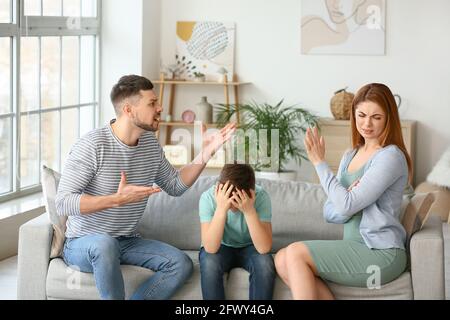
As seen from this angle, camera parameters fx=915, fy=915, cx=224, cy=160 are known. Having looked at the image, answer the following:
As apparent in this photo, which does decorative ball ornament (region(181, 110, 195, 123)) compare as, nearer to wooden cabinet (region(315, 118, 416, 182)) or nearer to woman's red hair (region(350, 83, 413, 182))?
wooden cabinet (region(315, 118, 416, 182))

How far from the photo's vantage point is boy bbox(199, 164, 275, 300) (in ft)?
10.1

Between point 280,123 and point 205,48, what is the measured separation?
922mm

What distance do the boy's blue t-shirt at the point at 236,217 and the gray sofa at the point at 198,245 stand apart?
130 millimetres

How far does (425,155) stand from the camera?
7.14 metres

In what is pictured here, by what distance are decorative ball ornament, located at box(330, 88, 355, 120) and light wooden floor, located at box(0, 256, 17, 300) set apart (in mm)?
2878

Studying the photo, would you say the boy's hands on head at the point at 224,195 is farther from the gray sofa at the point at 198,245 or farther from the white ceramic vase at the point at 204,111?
the white ceramic vase at the point at 204,111

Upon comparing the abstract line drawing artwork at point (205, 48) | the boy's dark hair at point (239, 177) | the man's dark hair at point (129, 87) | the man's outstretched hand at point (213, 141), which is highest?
the abstract line drawing artwork at point (205, 48)

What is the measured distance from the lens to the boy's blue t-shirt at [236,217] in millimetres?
3227

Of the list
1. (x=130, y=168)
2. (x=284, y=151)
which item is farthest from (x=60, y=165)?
(x=130, y=168)

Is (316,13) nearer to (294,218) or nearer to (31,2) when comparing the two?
(31,2)

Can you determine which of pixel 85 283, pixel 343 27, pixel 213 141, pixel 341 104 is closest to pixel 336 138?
pixel 341 104

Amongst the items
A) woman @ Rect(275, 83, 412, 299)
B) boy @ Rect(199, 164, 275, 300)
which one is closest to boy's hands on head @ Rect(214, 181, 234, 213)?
boy @ Rect(199, 164, 275, 300)

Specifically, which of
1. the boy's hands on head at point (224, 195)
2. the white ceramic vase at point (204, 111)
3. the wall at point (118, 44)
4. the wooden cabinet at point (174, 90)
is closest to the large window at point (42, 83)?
the wall at point (118, 44)
